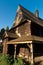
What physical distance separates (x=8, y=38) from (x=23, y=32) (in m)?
3.23

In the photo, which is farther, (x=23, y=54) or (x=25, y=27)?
(x=25, y=27)

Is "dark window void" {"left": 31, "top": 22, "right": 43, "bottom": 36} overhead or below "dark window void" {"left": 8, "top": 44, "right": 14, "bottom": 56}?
overhead

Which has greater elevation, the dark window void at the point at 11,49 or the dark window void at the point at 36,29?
the dark window void at the point at 36,29

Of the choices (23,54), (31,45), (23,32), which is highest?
(23,32)

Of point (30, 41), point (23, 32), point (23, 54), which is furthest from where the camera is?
point (23, 32)

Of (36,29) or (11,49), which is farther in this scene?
(36,29)

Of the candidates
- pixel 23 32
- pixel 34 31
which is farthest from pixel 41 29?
pixel 23 32

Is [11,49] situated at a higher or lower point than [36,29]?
lower

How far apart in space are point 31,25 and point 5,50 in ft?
21.3

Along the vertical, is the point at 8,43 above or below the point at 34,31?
below

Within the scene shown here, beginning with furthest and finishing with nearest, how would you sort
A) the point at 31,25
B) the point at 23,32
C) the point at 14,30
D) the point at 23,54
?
the point at 14,30 < the point at 23,32 < the point at 31,25 < the point at 23,54

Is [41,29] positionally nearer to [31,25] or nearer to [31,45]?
[31,25]

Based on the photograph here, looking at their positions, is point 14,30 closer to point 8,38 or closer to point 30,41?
point 8,38

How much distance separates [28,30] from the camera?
2034cm
